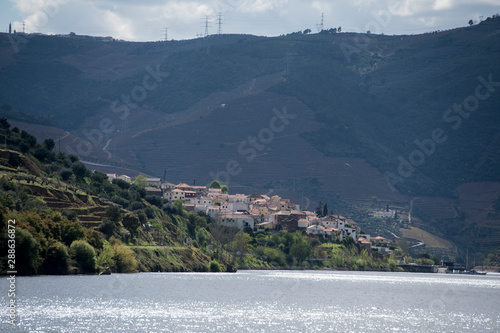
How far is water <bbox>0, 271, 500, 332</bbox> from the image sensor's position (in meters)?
55.1

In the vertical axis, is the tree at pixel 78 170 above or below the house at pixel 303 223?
above

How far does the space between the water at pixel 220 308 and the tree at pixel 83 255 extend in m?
1.81

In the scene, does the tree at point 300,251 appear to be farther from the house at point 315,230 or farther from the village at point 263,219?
the house at point 315,230

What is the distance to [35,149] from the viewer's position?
130 meters

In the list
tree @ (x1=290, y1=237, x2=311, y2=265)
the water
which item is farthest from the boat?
tree @ (x1=290, y1=237, x2=311, y2=265)

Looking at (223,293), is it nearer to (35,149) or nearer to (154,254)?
(154,254)

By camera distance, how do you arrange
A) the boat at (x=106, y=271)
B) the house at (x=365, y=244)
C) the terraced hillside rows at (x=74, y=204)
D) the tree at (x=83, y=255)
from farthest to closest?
1. the house at (x=365, y=244)
2. the terraced hillside rows at (x=74, y=204)
3. the boat at (x=106, y=271)
4. the tree at (x=83, y=255)

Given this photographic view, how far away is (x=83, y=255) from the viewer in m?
86.3

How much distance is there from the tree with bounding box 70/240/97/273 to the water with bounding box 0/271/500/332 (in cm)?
181

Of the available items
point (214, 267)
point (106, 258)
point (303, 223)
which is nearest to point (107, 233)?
point (106, 258)

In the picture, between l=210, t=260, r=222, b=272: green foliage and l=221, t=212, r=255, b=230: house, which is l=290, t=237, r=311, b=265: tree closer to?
l=221, t=212, r=255, b=230: house

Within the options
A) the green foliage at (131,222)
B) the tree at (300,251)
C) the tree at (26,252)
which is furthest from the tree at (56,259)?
the tree at (300,251)

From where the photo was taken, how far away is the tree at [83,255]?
84.8m

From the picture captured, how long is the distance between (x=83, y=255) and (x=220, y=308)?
24.1 meters
